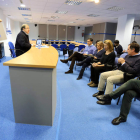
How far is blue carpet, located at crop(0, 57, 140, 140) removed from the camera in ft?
5.20

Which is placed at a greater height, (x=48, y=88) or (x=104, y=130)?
(x=48, y=88)

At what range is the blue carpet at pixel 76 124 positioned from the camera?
1.58m

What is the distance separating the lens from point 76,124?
1.84 metres

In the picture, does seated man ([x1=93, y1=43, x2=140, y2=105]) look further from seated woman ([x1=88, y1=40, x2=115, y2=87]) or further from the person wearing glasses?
A: the person wearing glasses

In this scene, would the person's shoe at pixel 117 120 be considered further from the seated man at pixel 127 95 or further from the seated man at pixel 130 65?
the seated man at pixel 130 65

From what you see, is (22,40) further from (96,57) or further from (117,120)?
(117,120)

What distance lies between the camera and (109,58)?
2982 millimetres

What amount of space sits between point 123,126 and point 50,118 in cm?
112

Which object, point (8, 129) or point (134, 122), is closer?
point (8, 129)

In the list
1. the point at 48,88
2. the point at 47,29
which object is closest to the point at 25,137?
the point at 48,88

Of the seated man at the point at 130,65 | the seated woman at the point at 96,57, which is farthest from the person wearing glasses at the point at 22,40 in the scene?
the seated man at the point at 130,65

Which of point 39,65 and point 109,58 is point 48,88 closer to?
point 39,65

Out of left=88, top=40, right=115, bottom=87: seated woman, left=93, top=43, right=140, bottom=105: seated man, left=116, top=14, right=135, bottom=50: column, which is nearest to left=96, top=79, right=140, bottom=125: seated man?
left=93, top=43, right=140, bottom=105: seated man

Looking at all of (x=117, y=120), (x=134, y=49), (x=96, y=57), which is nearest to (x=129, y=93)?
(x=117, y=120)
